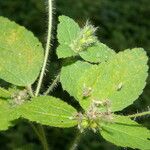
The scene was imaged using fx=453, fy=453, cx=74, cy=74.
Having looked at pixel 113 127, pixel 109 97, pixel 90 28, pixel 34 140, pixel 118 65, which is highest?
pixel 90 28

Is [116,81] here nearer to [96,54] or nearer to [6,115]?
[96,54]

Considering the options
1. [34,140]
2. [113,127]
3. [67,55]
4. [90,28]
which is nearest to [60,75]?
[67,55]

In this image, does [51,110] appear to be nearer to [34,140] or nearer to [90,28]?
[90,28]

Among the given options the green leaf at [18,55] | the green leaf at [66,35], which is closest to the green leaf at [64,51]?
the green leaf at [66,35]

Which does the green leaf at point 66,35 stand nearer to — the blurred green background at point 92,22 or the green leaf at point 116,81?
the green leaf at point 116,81

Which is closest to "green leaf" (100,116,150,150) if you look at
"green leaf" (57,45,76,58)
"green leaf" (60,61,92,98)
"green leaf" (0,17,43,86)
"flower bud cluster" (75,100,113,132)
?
"flower bud cluster" (75,100,113,132)

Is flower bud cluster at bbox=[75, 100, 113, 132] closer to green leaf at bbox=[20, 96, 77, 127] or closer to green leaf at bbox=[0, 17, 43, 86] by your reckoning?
green leaf at bbox=[20, 96, 77, 127]
